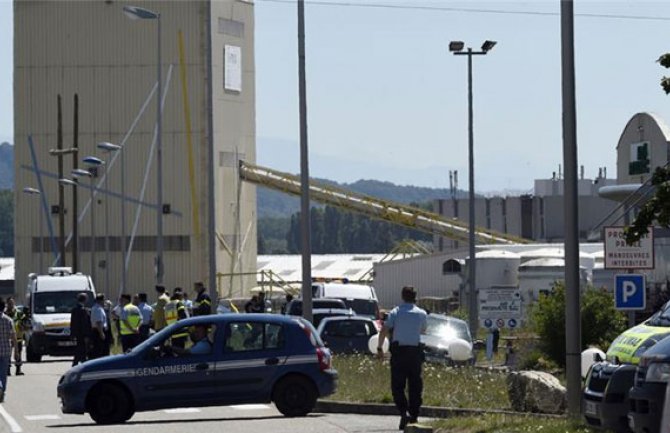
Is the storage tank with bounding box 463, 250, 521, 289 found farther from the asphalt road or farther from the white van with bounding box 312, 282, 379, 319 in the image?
the asphalt road

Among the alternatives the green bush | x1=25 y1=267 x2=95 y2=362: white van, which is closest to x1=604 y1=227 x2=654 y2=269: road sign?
the green bush

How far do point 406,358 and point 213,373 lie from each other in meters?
3.85

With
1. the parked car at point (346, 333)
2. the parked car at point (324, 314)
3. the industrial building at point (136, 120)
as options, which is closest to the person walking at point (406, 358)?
the parked car at point (346, 333)

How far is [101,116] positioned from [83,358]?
2219 inches

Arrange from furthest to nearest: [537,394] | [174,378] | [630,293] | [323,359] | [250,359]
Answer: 1. [630,293]
2. [323,359]
3. [250,359]
4. [174,378]
5. [537,394]

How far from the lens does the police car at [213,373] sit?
76.1ft

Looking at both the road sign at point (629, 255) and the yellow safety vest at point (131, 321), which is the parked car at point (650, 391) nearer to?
the road sign at point (629, 255)

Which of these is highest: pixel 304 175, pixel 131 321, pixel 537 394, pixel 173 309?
pixel 304 175

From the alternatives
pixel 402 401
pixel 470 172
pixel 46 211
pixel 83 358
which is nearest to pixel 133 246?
pixel 46 211

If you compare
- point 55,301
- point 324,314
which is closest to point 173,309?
point 324,314

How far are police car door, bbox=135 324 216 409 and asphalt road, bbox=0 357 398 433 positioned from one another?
301mm

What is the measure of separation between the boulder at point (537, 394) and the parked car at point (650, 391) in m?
6.34

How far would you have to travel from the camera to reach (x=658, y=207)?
58.2 feet

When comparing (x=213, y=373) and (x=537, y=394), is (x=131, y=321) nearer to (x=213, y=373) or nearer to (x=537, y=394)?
(x=213, y=373)
